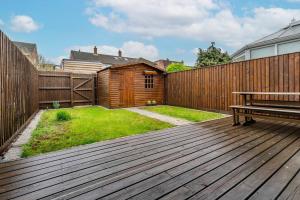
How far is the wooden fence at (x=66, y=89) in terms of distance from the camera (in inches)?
378

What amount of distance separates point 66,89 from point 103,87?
211 centimetres

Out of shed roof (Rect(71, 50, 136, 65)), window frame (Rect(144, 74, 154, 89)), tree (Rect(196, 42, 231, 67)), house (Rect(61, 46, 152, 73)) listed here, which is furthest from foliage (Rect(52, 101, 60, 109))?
shed roof (Rect(71, 50, 136, 65))

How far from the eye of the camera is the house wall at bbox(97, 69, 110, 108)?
9.54 meters

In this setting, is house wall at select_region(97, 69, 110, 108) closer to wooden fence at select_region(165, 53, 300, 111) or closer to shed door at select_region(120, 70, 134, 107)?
shed door at select_region(120, 70, 134, 107)

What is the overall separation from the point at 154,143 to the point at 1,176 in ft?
7.05

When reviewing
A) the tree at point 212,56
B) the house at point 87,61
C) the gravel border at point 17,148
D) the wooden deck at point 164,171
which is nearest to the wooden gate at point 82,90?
the gravel border at point 17,148

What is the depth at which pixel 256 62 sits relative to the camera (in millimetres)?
6039

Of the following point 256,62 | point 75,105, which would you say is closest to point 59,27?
point 75,105

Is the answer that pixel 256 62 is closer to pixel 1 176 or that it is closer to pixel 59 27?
pixel 1 176

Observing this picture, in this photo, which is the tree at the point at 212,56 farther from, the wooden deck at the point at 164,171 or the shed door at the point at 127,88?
the wooden deck at the point at 164,171

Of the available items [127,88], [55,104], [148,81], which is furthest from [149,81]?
[55,104]

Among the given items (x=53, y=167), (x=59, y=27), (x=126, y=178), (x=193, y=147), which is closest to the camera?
(x=126, y=178)

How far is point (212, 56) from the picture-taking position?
16.2 metres

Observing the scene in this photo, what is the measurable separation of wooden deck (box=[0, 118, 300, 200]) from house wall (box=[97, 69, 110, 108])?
21.5 ft
